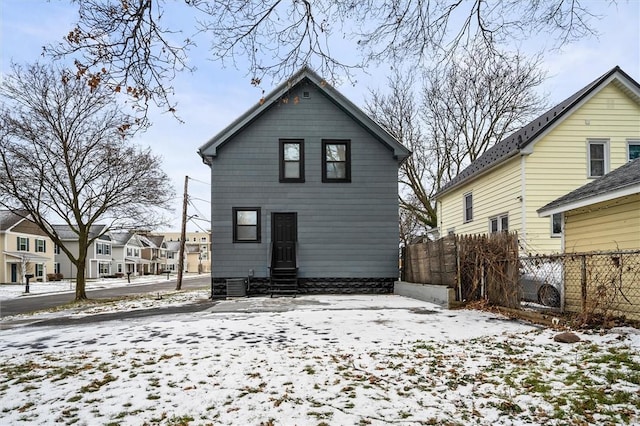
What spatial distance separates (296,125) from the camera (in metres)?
14.3

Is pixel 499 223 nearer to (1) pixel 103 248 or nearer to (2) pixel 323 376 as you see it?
(2) pixel 323 376

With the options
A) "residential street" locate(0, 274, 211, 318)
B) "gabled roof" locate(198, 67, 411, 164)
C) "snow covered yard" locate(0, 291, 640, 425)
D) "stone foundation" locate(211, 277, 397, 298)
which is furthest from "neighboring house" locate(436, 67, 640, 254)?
"residential street" locate(0, 274, 211, 318)

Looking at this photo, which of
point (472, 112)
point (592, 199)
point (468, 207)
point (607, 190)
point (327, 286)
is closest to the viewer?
point (607, 190)

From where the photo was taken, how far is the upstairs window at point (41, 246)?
42844 millimetres

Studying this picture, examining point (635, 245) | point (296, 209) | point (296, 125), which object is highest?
point (296, 125)

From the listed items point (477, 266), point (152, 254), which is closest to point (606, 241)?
point (477, 266)

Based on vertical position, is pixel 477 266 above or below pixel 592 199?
below

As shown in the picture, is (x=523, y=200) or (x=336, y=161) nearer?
(x=523, y=200)

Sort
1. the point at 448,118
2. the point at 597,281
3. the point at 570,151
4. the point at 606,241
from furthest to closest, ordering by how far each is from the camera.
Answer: the point at 448,118 < the point at 570,151 < the point at 606,241 < the point at 597,281

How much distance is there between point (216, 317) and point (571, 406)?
7.00 meters

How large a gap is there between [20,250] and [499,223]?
44187 millimetres

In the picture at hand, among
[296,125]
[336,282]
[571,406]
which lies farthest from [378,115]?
[571,406]

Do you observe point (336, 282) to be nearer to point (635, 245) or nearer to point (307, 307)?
point (307, 307)

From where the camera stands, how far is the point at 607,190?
7066mm
